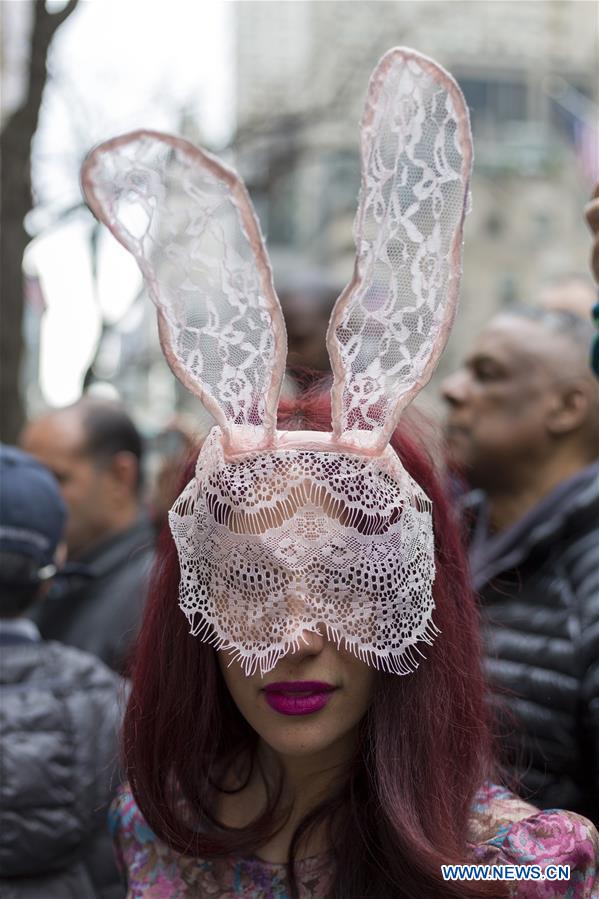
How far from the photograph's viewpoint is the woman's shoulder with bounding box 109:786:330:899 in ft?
5.25

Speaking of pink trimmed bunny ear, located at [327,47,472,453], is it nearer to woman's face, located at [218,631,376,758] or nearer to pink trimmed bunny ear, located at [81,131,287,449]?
pink trimmed bunny ear, located at [81,131,287,449]

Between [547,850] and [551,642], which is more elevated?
[547,850]

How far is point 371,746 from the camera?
5.14 feet

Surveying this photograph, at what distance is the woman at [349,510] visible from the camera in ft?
4.78

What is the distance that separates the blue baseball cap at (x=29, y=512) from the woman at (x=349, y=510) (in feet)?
2.74

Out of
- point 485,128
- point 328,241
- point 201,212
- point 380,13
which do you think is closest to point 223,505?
point 201,212

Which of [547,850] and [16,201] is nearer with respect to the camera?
[547,850]

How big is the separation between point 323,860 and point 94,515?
2376mm

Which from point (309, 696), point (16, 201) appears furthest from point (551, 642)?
point (16, 201)

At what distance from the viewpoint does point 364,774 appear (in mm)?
1609

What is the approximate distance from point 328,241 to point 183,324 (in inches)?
857

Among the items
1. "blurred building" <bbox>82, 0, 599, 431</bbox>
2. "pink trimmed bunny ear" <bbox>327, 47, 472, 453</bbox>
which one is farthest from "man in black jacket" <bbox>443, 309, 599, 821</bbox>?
"blurred building" <bbox>82, 0, 599, 431</bbox>

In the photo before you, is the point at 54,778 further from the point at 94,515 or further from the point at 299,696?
the point at 94,515

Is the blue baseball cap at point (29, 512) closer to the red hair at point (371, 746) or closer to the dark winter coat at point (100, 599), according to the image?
the red hair at point (371, 746)
